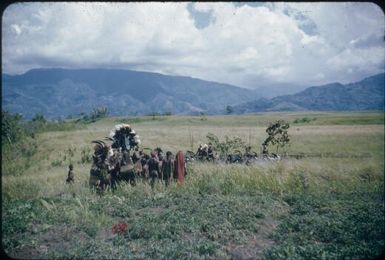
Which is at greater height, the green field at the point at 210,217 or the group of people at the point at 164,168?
the group of people at the point at 164,168

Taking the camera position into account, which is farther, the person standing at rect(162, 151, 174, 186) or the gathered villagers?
the person standing at rect(162, 151, 174, 186)

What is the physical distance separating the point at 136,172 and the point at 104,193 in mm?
1172

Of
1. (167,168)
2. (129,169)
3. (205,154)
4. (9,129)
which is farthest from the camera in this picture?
(9,129)

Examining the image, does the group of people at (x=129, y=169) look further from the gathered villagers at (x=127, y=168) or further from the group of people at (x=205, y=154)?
the group of people at (x=205, y=154)

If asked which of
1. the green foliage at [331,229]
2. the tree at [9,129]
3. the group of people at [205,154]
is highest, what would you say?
the tree at [9,129]

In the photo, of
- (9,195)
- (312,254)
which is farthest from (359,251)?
(9,195)

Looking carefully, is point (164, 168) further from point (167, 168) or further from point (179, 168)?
point (179, 168)

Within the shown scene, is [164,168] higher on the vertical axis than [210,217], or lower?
higher

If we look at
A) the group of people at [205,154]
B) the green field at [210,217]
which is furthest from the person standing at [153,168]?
the group of people at [205,154]

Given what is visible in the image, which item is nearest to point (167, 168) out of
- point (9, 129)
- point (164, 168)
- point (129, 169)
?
point (164, 168)

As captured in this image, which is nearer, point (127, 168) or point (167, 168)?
point (127, 168)

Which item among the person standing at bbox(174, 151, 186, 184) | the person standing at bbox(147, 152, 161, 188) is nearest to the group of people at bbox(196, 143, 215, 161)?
the person standing at bbox(174, 151, 186, 184)

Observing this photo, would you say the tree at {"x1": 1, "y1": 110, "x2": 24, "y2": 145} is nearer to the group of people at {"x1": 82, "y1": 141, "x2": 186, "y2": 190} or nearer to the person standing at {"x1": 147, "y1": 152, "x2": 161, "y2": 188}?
the group of people at {"x1": 82, "y1": 141, "x2": 186, "y2": 190}

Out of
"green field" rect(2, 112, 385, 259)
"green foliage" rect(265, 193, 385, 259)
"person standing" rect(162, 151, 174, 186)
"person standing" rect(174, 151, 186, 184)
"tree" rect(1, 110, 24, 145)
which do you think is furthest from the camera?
"tree" rect(1, 110, 24, 145)
